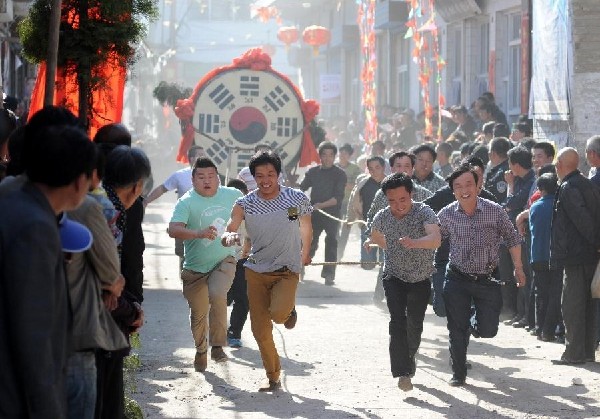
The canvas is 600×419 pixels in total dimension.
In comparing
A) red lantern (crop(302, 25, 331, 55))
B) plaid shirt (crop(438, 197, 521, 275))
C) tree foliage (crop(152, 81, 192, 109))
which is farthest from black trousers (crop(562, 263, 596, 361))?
red lantern (crop(302, 25, 331, 55))

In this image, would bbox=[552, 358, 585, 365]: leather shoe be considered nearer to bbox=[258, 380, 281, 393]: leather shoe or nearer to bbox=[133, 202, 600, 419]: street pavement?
bbox=[133, 202, 600, 419]: street pavement

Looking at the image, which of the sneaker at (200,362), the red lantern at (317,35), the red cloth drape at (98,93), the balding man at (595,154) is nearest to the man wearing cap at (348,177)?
the balding man at (595,154)

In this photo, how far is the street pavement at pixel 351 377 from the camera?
29.7 feet

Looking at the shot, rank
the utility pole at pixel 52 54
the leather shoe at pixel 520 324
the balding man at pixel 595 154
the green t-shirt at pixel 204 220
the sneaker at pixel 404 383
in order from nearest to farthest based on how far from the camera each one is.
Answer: the utility pole at pixel 52 54, the sneaker at pixel 404 383, the green t-shirt at pixel 204 220, the balding man at pixel 595 154, the leather shoe at pixel 520 324

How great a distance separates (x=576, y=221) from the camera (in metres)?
11.1

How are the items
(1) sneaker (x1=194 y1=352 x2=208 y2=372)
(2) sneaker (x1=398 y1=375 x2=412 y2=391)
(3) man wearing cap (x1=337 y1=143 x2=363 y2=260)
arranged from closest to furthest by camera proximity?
1. (2) sneaker (x1=398 y1=375 x2=412 y2=391)
2. (1) sneaker (x1=194 y1=352 x2=208 y2=372)
3. (3) man wearing cap (x1=337 y1=143 x2=363 y2=260)

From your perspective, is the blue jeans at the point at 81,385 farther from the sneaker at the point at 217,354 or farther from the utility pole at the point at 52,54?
the sneaker at the point at 217,354

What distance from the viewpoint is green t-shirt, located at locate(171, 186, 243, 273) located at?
10.8 metres

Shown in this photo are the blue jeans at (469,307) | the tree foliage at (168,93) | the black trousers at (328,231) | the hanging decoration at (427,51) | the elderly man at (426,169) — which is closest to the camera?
the blue jeans at (469,307)

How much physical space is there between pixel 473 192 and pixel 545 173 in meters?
2.70

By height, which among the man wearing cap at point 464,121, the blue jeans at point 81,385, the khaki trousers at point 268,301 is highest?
the man wearing cap at point 464,121

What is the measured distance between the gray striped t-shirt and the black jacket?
2354 millimetres

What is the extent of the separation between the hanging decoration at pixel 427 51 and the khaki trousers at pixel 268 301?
45.0ft

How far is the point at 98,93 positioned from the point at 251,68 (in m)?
7.75
